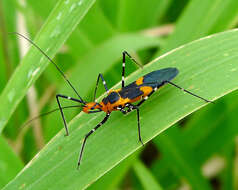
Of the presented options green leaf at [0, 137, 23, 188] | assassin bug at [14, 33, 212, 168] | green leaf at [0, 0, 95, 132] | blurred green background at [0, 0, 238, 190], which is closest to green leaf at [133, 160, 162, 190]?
blurred green background at [0, 0, 238, 190]

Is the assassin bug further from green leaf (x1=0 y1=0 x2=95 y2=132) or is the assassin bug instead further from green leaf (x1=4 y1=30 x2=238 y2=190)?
green leaf (x1=0 y1=0 x2=95 y2=132)

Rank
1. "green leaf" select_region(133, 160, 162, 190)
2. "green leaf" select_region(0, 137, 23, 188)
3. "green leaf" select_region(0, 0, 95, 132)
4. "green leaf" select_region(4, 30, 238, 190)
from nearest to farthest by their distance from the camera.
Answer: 1. "green leaf" select_region(4, 30, 238, 190)
2. "green leaf" select_region(0, 0, 95, 132)
3. "green leaf" select_region(0, 137, 23, 188)
4. "green leaf" select_region(133, 160, 162, 190)

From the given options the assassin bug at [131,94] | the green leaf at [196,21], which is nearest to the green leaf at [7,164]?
the assassin bug at [131,94]

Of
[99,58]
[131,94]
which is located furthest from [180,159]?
[99,58]

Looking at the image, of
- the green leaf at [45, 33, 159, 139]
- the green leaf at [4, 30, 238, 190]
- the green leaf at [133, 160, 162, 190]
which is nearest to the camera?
the green leaf at [4, 30, 238, 190]

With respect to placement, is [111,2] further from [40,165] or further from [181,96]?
[40,165]
